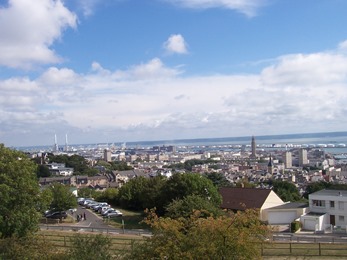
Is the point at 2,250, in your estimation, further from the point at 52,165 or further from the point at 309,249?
the point at 52,165

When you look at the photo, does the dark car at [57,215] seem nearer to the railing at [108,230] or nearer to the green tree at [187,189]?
the railing at [108,230]

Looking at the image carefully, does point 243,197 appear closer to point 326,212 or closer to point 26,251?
point 326,212

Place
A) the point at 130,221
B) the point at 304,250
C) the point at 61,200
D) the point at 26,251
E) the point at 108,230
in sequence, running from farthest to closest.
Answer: the point at 130,221
the point at 61,200
the point at 108,230
the point at 304,250
the point at 26,251

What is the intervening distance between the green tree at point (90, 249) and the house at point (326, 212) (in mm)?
25627

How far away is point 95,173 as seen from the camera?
11544 centimetres

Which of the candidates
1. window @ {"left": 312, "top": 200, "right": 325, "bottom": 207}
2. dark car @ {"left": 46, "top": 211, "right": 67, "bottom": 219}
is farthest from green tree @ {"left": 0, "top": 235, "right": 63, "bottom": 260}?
window @ {"left": 312, "top": 200, "right": 325, "bottom": 207}

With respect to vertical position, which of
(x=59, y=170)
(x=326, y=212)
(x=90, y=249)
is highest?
(x=90, y=249)

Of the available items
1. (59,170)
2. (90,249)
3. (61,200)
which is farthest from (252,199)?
(59,170)

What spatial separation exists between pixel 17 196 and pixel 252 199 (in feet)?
80.3

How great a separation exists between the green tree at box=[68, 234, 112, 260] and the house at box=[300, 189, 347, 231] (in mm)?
25627

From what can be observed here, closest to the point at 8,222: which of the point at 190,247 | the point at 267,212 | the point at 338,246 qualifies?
the point at 190,247

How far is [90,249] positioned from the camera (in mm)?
13469

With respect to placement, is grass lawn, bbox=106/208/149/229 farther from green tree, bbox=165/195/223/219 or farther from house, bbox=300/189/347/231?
house, bbox=300/189/347/231

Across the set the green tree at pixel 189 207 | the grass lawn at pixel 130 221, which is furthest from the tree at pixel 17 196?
the grass lawn at pixel 130 221
